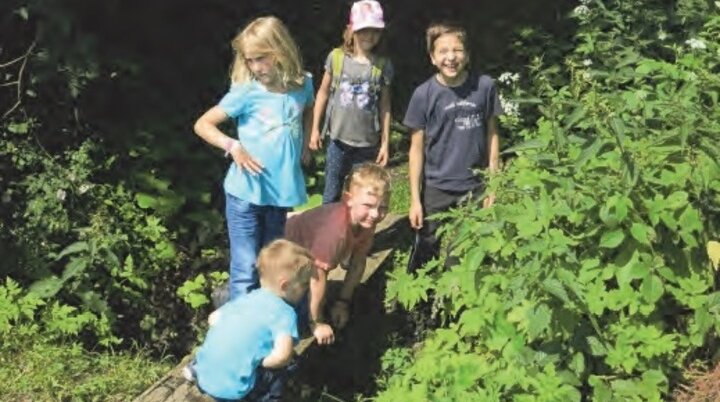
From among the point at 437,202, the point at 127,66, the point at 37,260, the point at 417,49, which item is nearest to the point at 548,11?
the point at 417,49

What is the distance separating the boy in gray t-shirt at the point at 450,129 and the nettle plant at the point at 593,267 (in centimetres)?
68

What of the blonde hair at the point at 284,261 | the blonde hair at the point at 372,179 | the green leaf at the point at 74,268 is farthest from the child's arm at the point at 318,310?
the green leaf at the point at 74,268

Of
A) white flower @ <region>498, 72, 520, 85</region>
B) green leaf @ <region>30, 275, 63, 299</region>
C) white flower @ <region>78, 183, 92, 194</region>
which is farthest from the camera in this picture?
white flower @ <region>498, 72, 520, 85</region>

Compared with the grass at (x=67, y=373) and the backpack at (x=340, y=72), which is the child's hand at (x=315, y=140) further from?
the grass at (x=67, y=373)

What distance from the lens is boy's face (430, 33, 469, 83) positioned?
5422mm

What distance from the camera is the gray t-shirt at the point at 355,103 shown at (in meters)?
6.02

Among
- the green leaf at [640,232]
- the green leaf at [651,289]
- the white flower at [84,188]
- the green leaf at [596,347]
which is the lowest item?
the green leaf at [596,347]

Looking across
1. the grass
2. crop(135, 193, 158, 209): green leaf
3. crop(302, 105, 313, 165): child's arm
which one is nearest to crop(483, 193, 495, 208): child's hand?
crop(302, 105, 313, 165): child's arm

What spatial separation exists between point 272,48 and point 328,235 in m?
0.88

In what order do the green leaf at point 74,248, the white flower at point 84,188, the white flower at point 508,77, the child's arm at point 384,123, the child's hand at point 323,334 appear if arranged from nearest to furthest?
1. the child's hand at point 323,334
2. the green leaf at point 74,248
3. the child's arm at point 384,123
4. the white flower at point 84,188
5. the white flower at point 508,77

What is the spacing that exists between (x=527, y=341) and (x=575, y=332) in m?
0.21

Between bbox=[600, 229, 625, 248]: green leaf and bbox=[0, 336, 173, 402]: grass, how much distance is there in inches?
91.0

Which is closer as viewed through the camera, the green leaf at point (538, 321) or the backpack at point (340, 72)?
the green leaf at point (538, 321)

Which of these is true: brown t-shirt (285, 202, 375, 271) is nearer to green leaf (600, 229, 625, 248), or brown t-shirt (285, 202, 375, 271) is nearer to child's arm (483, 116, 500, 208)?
child's arm (483, 116, 500, 208)
